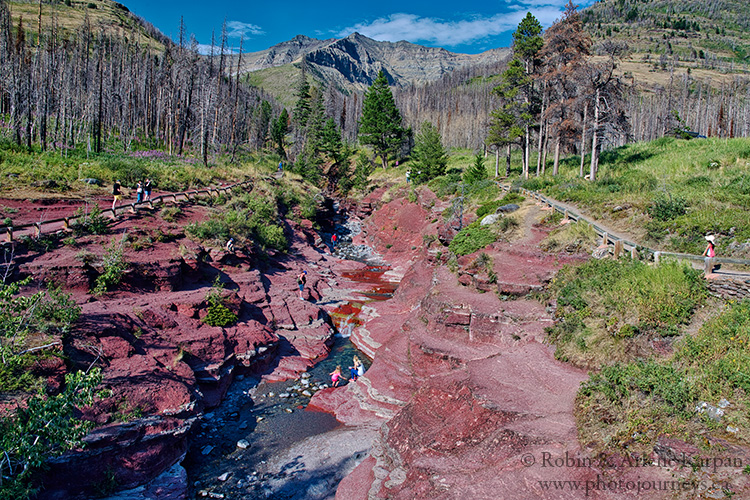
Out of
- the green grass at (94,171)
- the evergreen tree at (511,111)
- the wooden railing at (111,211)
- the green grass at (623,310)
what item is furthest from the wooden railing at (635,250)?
the green grass at (94,171)

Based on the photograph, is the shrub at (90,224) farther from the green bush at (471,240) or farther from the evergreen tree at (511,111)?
the evergreen tree at (511,111)

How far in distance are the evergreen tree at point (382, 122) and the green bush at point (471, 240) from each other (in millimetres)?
43367

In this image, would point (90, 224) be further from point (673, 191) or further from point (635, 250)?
point (673, 191)

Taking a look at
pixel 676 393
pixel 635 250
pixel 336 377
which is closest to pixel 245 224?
pixel 336 377

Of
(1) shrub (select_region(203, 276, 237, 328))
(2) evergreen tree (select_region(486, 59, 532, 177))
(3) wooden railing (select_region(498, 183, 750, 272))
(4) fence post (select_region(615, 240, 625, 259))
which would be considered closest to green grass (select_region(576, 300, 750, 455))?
(3) wooden railing (select_region(498, 183, 750, 272))

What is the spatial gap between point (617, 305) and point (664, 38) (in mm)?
196555

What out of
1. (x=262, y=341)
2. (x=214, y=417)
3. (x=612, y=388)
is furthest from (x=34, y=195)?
(x=612, y=388)

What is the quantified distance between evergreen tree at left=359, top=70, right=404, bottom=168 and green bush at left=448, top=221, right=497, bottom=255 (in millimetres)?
43367

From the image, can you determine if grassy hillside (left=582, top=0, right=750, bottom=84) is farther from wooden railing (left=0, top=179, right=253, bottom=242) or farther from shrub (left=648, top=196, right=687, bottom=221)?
→ wooden railing (left=0, top=179, right=253, bottom=242)

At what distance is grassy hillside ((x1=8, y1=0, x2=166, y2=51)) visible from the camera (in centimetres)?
10026

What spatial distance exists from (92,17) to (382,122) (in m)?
109

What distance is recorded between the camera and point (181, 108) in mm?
59406

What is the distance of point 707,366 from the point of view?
9.48 meters

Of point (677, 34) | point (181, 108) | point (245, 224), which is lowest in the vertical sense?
point (245, 224)
